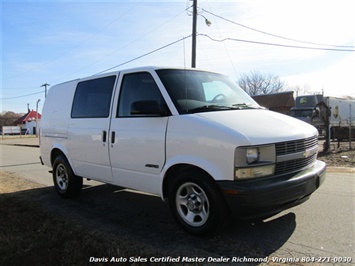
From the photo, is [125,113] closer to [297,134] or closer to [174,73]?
[174,73]

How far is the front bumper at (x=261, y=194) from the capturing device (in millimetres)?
3533

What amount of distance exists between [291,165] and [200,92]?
158cm

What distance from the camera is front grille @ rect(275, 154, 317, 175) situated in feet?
12.5

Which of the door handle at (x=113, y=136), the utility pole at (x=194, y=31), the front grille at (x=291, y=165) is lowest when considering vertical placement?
the front grille at (x=291, y=165)

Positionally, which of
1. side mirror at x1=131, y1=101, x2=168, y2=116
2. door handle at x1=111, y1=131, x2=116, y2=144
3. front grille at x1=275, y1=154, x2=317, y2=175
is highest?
side mirror at x1=131, y1=101, x2=168, y2=116

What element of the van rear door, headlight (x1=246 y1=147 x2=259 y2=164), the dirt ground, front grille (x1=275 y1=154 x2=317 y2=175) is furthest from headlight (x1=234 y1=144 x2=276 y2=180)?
the van rear door

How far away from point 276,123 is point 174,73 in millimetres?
1578

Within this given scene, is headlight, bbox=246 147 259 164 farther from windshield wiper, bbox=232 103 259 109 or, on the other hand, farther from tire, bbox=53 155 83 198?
tire, bbox=53 155 83 198

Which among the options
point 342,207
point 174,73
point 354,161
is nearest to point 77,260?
point 174,73

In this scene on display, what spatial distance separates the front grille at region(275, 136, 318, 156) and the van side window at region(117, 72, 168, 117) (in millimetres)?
1505

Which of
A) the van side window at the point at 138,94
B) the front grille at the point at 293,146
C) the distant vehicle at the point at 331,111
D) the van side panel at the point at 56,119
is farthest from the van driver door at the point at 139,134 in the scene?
the distant vehicle at the point at 331,111

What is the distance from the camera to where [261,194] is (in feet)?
11.6

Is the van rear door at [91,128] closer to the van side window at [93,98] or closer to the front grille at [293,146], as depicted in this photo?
the van side window at [93,98]

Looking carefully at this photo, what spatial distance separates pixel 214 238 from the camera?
13.1 feet
